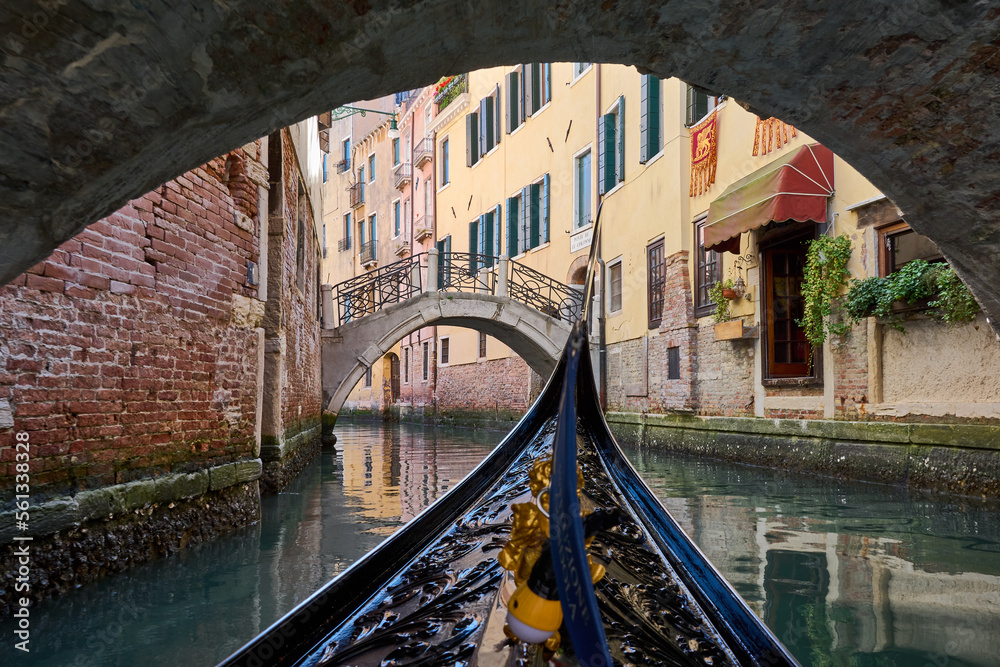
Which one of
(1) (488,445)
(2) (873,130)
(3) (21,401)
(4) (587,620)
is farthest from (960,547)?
(1) (488,445)

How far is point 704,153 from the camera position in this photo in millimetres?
7609

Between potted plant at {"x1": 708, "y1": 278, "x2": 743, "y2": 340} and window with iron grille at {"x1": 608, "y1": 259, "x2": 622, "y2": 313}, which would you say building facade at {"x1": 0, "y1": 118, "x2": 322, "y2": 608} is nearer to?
potted plant at {"x1": 708, "y1": 278, "x2": 743, "y2": 340}

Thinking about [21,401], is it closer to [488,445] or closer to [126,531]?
[126,531]

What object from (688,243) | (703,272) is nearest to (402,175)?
(688,243)

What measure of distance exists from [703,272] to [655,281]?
0.99 m

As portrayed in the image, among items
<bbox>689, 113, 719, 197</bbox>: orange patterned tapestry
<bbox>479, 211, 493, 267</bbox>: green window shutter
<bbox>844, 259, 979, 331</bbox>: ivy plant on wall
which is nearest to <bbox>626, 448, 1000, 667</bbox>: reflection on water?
<bbox>844, 259, 979, 331</bbox>: ivy plant on wall

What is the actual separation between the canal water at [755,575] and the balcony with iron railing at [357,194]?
53.0 feet

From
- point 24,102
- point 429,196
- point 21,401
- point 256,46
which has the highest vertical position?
point 429,196

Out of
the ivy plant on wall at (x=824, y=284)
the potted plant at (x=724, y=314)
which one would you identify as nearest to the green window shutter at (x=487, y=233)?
the potted plant at (x=724, y=314)

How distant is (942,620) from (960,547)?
111 centimetres

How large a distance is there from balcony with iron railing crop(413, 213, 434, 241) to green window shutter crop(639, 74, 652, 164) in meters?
7.47

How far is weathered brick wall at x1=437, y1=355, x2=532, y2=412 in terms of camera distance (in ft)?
38.7

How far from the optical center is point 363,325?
9297 mm

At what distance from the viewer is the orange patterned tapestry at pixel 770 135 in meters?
6.34
